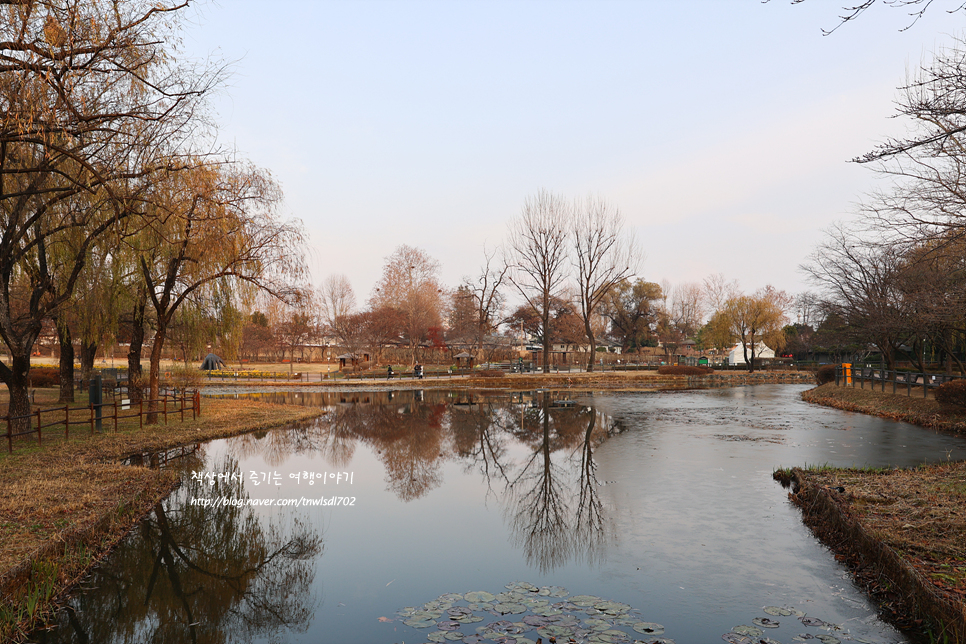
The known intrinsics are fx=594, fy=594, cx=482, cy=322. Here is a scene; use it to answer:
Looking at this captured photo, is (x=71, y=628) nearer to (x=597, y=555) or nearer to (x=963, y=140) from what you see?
(x=597, y=555)

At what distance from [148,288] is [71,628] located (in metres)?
15.6

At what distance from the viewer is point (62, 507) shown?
873 centimetres

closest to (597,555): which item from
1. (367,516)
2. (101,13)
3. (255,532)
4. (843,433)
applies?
(367,516)

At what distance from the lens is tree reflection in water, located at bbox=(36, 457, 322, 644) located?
19.2ft

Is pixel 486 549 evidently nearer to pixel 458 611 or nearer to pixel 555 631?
pixel 458 611

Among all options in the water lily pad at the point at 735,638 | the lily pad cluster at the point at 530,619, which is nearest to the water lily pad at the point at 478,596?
the lily pad cluster at the point at 530,619

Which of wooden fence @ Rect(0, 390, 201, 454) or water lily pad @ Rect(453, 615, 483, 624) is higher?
wooden fence @ Rect(0, 390, 201, 454)

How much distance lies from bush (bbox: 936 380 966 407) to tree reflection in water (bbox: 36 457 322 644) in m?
19.9

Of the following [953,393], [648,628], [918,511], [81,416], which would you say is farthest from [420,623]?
[953,393]

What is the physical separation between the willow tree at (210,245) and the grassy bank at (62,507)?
4.35m

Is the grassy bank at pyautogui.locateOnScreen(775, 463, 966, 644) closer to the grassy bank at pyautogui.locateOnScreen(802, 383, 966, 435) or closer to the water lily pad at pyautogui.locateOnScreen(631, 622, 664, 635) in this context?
the water lily pad at pyautogui.locateOnScreen(631, 622, 664, 635)

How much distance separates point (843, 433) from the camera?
1795 centimetres

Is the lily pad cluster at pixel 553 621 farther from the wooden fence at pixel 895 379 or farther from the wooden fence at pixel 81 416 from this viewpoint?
the wooden fence at pixel 895 379

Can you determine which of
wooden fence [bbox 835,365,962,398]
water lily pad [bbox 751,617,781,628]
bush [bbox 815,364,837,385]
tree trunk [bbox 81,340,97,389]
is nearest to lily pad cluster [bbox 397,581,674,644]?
water lily pad [bbox 751,617,781,628]
